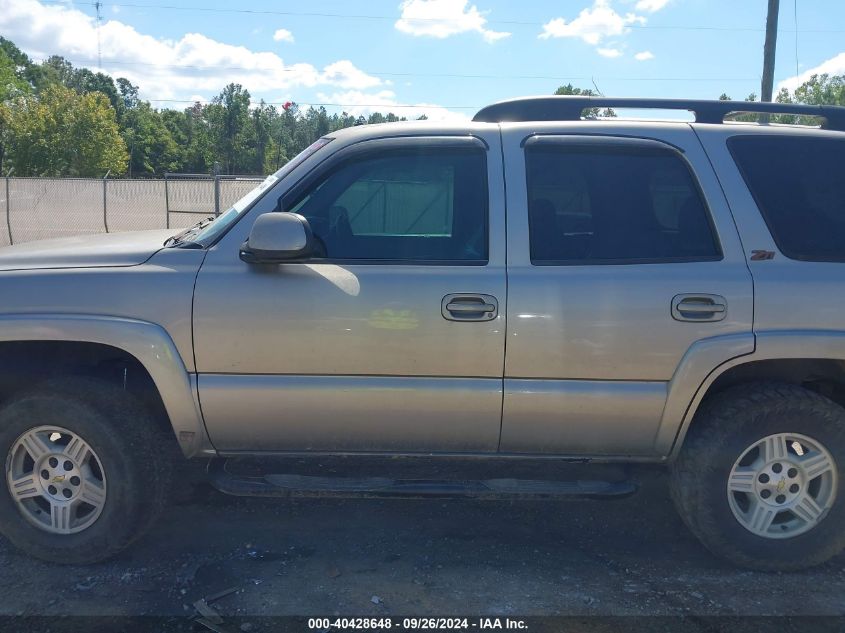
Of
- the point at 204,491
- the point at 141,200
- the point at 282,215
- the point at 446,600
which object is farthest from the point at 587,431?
the point at 141,200

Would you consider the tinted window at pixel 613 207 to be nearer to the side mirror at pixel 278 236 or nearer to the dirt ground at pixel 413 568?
the side mirror at pixel 278 236

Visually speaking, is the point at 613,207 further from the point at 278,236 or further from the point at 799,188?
the point at 278,236

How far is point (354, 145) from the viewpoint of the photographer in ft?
11.4

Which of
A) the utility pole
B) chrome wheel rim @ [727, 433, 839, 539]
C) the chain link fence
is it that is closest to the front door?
chrome wheel rim @ [727, 433, 839, 539]

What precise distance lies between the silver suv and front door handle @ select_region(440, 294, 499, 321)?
0.01 meters

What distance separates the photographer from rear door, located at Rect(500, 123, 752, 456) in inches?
129

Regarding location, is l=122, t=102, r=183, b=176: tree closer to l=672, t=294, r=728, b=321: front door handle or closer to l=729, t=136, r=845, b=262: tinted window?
l=729, t=136, r=845, b=262: tinted window

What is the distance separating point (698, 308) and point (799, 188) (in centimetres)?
83

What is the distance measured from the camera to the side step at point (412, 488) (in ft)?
11.3

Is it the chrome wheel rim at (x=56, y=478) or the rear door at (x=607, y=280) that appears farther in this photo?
the chrome wheel rim at (x=56, y=478)

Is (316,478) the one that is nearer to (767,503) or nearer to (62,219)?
(767,503)

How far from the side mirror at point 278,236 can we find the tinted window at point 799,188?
210 cm

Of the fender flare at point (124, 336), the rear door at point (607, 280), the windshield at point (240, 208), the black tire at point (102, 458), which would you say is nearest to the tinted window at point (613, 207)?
the rear door at point (607, 280)

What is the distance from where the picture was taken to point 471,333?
3258 mm
